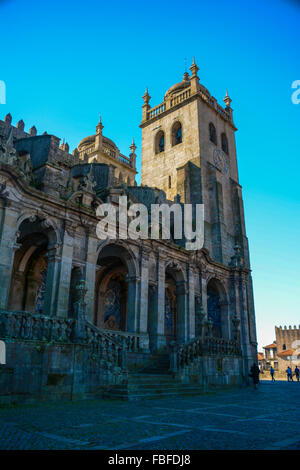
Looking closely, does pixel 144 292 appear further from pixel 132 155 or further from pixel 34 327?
pixel 132 155

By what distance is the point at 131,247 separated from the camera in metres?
19.7

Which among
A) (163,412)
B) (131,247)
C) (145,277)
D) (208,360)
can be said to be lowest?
(163,412)

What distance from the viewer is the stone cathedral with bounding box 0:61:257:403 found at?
1233 centimetres

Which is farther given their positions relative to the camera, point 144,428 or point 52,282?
point 52,282

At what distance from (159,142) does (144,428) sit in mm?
37043

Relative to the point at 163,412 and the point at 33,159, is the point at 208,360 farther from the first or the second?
the point at 33,159

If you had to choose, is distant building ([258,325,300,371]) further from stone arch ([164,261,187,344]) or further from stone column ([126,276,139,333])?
stone column ([126,276,139,333])

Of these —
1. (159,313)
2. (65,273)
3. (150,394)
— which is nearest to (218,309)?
(159,313)

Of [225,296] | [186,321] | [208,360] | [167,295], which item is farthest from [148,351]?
[225,296]

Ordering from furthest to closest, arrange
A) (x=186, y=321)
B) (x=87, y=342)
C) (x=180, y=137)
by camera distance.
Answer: (x=180, y=137) → (x=186, y=321) → (x=87, y=342)

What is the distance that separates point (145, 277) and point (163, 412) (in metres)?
11.2

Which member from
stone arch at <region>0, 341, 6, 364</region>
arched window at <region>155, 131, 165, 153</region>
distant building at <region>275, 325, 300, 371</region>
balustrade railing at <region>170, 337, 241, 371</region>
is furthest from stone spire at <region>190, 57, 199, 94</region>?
distant building at <region>275, 325, 300, 371</region>

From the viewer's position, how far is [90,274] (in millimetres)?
16938

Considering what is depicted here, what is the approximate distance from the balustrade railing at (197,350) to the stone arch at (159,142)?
24.9 m
